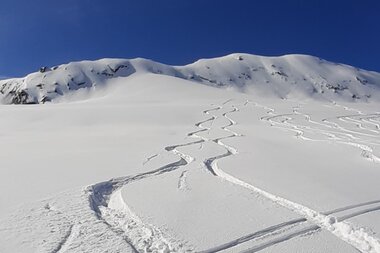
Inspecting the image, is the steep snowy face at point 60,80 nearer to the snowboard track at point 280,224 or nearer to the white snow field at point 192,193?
the white snow field at point 192,193

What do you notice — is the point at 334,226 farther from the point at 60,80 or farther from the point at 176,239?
the point at 60,80

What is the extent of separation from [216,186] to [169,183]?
71 cm

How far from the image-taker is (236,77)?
123 meters

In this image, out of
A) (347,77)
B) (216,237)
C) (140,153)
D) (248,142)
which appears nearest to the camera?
(216,237)

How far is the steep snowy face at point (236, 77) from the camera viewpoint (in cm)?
8906

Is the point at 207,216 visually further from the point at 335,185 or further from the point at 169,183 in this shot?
the point at 335,185

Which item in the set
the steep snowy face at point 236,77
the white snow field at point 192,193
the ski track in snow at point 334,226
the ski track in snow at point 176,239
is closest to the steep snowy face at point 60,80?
the steep snowy face at point 236,77

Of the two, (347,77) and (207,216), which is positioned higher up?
(347,77)

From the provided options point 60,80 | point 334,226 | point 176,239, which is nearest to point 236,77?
point 60,80

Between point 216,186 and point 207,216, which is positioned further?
point 216,186

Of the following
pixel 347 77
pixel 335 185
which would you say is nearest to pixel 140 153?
pixel 335 185

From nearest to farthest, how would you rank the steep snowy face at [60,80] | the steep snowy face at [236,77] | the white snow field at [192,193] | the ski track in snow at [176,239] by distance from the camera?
the ski track in snow at [176,239] < the white snow field at [192,193] < the steep snowy face at [60,80] < the steep snowy face at [236,77]

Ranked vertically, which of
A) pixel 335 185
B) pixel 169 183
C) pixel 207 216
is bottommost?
pixel 207 216

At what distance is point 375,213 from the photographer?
425 centimetres
